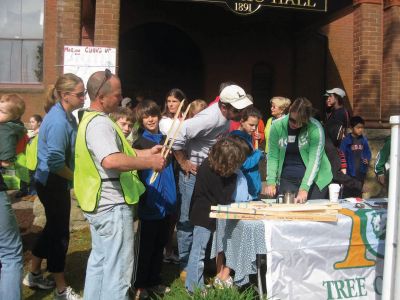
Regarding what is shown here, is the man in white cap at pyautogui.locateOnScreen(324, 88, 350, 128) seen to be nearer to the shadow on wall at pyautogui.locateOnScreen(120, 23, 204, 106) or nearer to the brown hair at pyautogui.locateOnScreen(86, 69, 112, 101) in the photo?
the brown hair at pyautogui.locateOnScreen(86, 69, 112, 101)

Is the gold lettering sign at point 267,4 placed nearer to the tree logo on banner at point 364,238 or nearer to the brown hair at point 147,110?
the brown hair at point 147,110

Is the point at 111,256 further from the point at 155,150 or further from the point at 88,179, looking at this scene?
the point at 155,150

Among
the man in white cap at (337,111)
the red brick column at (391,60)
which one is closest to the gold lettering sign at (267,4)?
the man in white cap at (337,111)

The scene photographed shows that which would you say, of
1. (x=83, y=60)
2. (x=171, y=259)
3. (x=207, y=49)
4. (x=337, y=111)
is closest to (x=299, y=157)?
(x=171, y=259)

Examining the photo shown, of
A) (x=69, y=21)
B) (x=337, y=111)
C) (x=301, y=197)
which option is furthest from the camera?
(x=69, y=21)

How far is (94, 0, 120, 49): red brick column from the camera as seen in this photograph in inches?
304

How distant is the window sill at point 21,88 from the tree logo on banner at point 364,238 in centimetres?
872

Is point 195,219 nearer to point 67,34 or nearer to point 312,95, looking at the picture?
point 67,34

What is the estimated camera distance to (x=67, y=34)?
8023 mm

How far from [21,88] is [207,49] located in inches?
181

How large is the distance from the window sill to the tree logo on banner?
8719 millimetres

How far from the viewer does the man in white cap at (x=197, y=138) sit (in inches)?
181

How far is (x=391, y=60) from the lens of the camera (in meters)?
9.57

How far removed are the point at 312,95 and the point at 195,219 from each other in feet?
32.9
